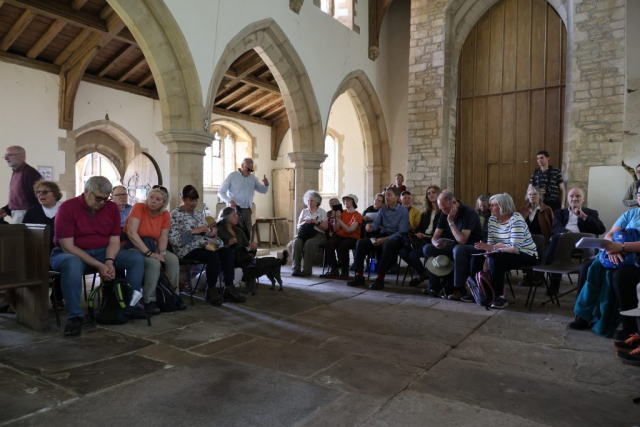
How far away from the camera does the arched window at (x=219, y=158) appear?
11.9 metres

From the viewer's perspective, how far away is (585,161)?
23.2 feet

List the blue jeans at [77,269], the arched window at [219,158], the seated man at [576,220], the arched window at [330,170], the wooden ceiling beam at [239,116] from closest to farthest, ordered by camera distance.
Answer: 1. the blue jeans at [77,269]
2. the seated man at [576,220]
3. the wooden ceiling beam at [239,116]
4. the arched window at [219,158]
5. the arched window at [330,170]

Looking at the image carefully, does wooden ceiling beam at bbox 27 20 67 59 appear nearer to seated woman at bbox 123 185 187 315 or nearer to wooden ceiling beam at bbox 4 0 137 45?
wooden ceiling beam at bbox 4 0 137 45

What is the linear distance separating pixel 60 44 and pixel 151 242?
594cm

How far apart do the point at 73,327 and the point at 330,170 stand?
10116 millimetres

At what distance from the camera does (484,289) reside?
4.32 m

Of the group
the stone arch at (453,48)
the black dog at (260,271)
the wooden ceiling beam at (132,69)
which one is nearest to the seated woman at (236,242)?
the black dog at (260,271)

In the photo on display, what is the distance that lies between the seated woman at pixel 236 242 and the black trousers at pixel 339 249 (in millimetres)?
1286

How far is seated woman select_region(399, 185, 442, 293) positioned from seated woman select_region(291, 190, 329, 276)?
117cm

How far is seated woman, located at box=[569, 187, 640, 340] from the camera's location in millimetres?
3086

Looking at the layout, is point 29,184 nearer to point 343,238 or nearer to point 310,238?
point 310,238

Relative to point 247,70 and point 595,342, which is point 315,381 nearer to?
point 595,342

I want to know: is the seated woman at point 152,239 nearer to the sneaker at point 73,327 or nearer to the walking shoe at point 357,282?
the sneaker at point 73,327

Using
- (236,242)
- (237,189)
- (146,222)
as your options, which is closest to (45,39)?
(237,189)
